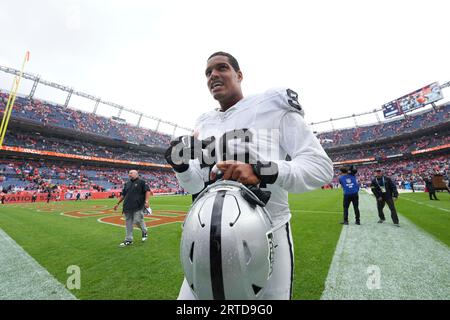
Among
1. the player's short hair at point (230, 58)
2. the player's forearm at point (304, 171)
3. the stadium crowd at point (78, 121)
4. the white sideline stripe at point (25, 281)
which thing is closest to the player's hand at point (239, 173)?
the player's forearm at point (304, 171)

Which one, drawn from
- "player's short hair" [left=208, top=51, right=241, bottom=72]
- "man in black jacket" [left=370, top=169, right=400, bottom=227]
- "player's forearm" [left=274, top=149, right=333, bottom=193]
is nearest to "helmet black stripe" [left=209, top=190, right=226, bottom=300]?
"player's forearm" [left=274, top=149, right=333, bottom=193]

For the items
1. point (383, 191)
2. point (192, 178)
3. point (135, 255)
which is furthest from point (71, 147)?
point (192, 178)

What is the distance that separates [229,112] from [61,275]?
15.2 feet

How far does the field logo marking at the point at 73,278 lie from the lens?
3691 mm

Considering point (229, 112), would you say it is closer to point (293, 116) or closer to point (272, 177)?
point (293, 116)

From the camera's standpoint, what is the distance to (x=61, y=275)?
4.20 meters

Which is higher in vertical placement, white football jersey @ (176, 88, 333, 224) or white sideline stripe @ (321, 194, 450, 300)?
white football jersey @ (176, 88, 333, 224)

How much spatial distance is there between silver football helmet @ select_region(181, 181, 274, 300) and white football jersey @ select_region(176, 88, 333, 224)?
12.3 inches

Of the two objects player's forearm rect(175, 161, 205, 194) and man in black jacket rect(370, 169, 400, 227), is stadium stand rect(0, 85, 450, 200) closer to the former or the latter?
man in black jacket rect(370, 169, 400, 227)

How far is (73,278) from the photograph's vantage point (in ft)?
13.2

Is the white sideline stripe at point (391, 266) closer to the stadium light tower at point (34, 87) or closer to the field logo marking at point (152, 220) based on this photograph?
the field logo marking at point (152, 220)

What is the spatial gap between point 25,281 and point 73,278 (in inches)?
31.9

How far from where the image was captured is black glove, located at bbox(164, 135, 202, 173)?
1.47 meters

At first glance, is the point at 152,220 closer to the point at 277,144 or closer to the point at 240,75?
the point at 240,75
